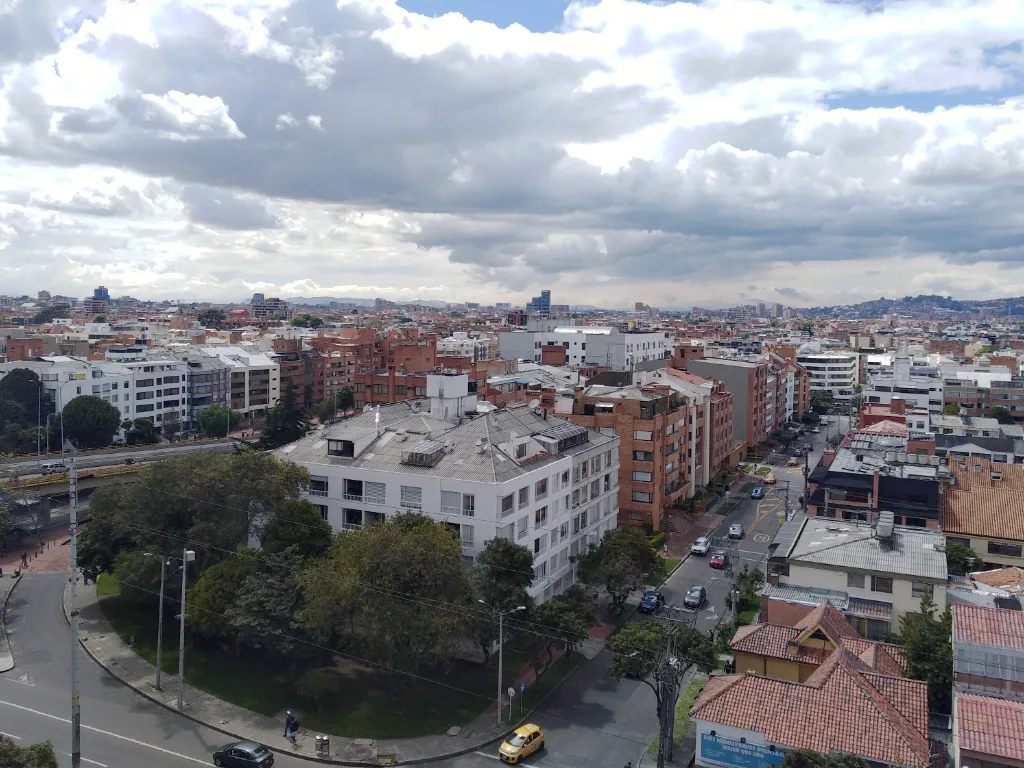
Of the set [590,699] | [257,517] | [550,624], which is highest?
[257,517]

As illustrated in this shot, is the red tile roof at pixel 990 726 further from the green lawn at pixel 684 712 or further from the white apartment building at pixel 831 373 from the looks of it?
the white apartment building at pixel 831 373

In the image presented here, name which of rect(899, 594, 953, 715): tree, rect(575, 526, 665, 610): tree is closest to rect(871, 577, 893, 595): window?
rect(899, 594, 953, 715): tree

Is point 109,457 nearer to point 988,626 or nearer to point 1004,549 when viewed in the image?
point 988,626

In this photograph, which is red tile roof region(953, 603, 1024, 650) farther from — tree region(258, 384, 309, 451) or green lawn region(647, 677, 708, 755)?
tree region(258, 384, 309, 451)

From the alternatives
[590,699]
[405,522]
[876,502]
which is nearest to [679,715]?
[590,699]

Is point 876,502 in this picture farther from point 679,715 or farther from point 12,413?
point 12,413
